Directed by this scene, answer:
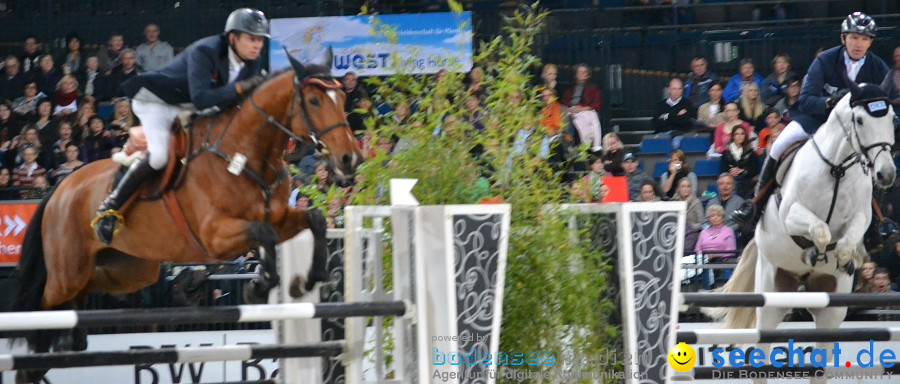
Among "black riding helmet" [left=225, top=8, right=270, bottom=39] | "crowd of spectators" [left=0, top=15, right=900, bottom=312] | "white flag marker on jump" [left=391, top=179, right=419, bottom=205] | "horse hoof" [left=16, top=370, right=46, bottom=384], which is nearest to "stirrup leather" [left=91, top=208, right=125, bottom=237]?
"horse hoof" [left=16, top=370, right=46, bottom=384]

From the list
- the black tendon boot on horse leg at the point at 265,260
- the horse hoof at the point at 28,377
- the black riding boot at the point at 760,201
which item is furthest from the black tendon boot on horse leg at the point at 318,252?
the black riding boot at the point at 760,201

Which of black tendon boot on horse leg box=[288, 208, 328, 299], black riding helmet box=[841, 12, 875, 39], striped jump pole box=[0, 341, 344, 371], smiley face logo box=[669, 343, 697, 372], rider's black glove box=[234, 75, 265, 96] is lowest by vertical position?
smiley face logo box=[669, 343, 697, 372]

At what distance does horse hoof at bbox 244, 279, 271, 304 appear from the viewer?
500 centimetres

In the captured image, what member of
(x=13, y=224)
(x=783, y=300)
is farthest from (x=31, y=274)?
(x=783, y=300)

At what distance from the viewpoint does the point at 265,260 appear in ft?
16.1

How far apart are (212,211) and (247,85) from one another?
597mm

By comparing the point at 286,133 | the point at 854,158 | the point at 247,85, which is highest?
the point at 247,85

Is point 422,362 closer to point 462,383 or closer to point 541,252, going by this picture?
point 462,383

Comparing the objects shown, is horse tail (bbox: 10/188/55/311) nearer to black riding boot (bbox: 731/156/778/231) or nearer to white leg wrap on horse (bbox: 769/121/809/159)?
black riding boot (bbox: 731/156/778/231)

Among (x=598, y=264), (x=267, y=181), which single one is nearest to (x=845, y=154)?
(x=598, y=264)

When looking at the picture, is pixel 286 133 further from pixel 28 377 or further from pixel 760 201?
pixel 760 201

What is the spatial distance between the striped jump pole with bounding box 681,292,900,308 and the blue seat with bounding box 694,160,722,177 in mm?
4986

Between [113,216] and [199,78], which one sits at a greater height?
[199,78]

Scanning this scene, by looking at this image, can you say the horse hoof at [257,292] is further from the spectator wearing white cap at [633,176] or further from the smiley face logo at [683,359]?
the spectator wearing white cap at [633,176]
